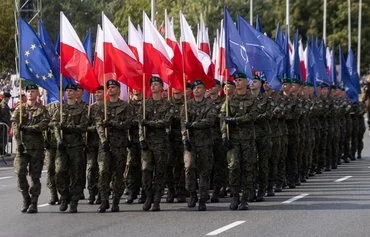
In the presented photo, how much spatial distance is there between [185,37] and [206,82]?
0.76 m

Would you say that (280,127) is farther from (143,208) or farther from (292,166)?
(143,208)

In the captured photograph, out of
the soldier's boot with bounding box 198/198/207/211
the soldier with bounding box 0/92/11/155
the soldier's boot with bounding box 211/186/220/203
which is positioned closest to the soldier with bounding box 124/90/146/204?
the soldier's boot with bounding box 211/186/220/203

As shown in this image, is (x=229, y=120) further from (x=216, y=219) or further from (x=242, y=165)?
(x=216, y=219)

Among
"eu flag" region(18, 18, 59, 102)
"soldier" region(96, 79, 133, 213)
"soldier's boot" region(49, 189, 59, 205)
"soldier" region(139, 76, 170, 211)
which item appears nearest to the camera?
"soldier" region(96, 79, 133, 213)

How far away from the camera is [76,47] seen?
18750 mm

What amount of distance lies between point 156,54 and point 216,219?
3619 mm

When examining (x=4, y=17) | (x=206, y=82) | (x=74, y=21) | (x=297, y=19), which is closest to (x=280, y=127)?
(x=206, y=82)

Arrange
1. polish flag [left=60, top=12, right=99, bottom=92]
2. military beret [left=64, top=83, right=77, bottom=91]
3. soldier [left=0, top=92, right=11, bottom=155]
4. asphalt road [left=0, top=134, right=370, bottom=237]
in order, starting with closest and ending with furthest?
asphalt road [left=0, top=134, right=370, bottom=237], military beret [left=64, top=83, right=77, bottom=91], polish flag [left=60, top=12, right=99, bottom=92], soldier [left=0, top=92, right=11, bottom=155]

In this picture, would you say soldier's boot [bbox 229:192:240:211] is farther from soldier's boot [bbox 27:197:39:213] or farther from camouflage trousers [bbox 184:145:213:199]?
soldier's boot [bbox 27:197:39:213]

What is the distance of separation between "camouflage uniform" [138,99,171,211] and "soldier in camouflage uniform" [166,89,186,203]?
867 mm

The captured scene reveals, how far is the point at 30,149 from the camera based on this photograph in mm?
17812

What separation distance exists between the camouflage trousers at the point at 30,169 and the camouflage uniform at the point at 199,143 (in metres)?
2.07

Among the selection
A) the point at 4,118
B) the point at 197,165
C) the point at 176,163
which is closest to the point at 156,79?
the point at 197,165

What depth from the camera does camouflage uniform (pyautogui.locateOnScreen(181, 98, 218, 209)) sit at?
59.0ft
